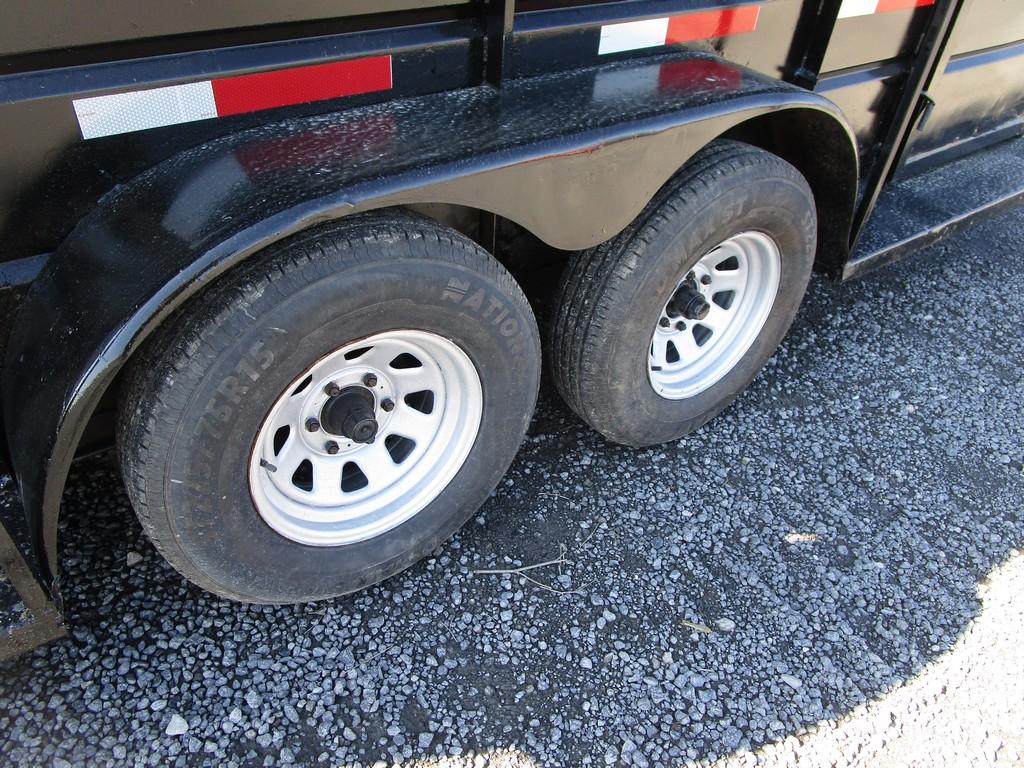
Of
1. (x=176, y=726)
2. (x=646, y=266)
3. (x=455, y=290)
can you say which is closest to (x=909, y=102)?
(x=646, y=266)

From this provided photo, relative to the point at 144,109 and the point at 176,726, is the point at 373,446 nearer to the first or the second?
the point at 176,726

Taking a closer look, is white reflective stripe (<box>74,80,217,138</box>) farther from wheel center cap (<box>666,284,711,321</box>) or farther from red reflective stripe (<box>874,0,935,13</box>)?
red reflective stripe (<box>874,0,935,13</box>)

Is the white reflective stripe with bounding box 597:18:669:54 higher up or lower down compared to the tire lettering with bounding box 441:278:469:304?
higher up

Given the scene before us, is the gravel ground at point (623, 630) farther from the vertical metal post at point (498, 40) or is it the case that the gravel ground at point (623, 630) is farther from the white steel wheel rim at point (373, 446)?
the vertical metal post at point (498, 40)

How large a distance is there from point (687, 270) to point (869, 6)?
1123 mm

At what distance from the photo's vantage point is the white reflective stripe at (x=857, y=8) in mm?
2584

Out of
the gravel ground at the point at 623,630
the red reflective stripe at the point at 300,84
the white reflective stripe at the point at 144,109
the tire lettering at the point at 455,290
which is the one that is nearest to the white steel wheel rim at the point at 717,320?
the gravel ground at the point at 623,630

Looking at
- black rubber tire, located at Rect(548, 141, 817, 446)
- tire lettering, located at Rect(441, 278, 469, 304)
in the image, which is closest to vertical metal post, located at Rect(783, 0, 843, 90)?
black rubber tire, located at Rect(548, 141, 817, 446)

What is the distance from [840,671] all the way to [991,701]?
1.30ft

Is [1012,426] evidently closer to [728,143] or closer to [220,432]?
[728,143]

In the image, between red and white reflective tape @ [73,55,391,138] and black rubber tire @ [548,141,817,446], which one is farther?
black rubber tire @ [548,141,817,446]

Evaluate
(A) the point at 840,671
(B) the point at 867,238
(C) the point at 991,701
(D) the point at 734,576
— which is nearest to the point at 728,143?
(B) the point at 867,238

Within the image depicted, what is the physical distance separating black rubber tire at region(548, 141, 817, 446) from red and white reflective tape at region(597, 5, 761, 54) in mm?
330

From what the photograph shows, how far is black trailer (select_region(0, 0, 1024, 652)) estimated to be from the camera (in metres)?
1.64
